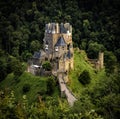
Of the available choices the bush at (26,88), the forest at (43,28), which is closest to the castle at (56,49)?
the bush at (26,88)

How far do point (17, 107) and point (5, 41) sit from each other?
64490 mm

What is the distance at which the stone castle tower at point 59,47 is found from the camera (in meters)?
53.3

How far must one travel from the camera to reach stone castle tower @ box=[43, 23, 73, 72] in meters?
53.3

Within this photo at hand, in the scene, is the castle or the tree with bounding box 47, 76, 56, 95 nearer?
the tree with bounding box 47, 76, 56, 95

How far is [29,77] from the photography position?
184ft

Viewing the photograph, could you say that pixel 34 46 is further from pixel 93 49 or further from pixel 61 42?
pixel 61 42

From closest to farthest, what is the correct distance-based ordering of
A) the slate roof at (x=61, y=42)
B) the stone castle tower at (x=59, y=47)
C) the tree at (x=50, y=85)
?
the tree at (x=50, y=85)
the stone castle tower at (x=59, y=47)
the slate roof at (x=61, y=42)

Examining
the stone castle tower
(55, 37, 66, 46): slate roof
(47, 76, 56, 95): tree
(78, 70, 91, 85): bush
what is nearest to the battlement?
the stone castle tower

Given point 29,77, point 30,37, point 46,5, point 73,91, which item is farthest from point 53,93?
point 46,5

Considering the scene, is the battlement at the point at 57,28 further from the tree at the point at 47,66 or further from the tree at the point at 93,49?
the tree at the point at 93,49

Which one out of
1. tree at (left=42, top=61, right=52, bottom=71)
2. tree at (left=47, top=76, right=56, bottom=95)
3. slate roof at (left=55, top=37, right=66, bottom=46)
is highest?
slate roof at (left=55, top=37, right=66, bottom=46)

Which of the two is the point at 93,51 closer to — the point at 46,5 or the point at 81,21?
the point at 81,21

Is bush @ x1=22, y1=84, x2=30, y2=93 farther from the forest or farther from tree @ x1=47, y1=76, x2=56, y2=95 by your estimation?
tree @ x1=47, y1=76, x2=56, y2=95

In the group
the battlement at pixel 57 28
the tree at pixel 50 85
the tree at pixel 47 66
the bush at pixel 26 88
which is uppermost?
the battlement at pixel 57 28
